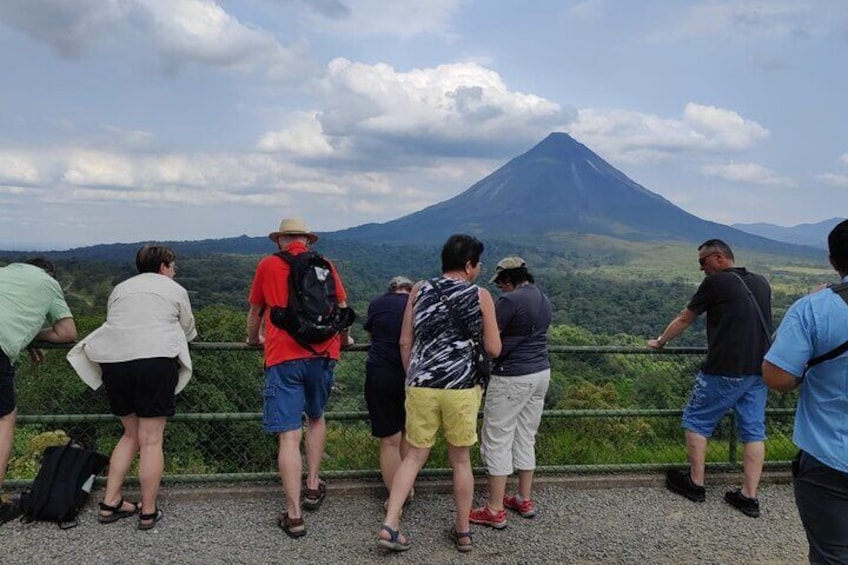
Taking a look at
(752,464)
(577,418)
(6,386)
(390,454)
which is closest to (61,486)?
(6,386)

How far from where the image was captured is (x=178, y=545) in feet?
11.1

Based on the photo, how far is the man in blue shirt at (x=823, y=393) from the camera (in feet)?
7.22

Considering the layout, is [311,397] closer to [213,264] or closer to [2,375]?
[2,375]

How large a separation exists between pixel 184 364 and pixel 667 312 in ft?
222

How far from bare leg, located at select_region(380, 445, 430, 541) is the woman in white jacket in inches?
55.5

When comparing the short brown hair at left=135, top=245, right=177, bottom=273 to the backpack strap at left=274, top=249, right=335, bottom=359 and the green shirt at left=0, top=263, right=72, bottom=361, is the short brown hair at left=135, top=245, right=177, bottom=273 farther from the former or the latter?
the backpack strap at left=274, top=249, right=335, bottom=359

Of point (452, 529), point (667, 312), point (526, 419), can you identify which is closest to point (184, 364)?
point (452, 529)

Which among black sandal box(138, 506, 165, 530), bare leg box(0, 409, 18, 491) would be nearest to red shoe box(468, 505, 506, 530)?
black sandal box(138, 506, 165, 530)

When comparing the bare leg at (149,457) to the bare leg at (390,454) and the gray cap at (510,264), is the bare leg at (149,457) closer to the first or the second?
the bare leg at (390,454)

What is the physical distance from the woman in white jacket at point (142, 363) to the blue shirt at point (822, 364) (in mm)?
3072

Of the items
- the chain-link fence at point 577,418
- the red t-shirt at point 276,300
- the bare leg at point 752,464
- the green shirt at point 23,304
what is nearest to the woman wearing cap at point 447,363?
the red t-shirt at point 276,300

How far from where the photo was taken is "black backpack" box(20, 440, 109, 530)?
11.5 feet

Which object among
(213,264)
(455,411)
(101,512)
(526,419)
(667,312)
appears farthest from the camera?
(213,264)

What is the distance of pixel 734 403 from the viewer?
4004 millimetres
